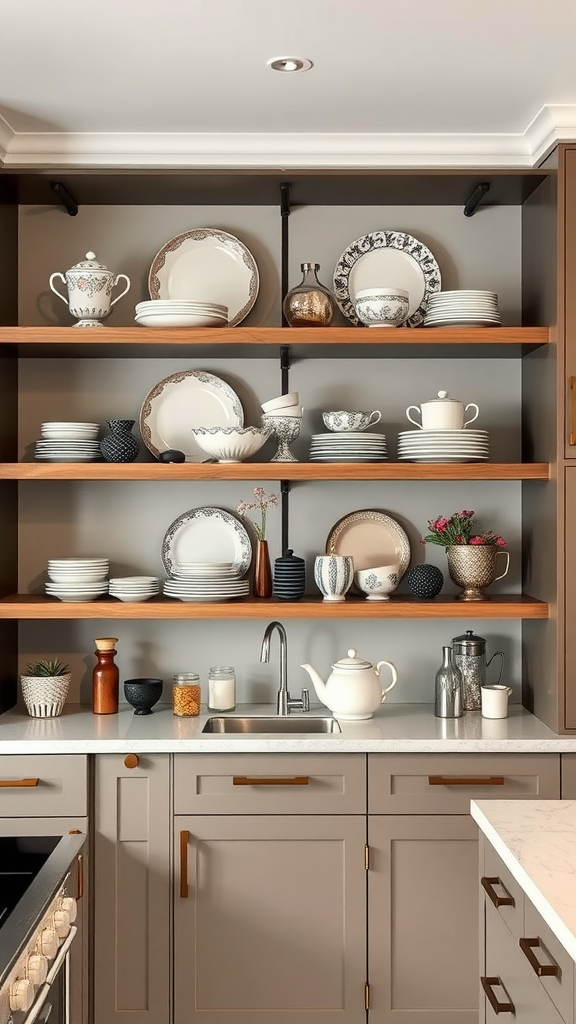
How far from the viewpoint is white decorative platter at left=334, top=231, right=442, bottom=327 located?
10.9 feet

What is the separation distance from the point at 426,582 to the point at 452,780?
2.00ft

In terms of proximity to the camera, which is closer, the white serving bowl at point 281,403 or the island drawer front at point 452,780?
the island drawer front at point 452,780

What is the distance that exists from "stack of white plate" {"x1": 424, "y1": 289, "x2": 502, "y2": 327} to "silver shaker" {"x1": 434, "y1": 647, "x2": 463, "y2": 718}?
99cm

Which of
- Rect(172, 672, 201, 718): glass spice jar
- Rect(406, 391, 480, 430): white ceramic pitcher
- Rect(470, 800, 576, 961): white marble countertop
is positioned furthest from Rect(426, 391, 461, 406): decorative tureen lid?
Rect(470, 800, 576, 961): white marble countertop

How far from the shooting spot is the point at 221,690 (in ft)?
10.4

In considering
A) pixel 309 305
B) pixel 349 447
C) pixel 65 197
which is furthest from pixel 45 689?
pixel 65 197

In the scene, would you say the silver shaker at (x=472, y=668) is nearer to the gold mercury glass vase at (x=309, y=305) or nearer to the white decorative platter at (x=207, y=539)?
the white decorative platter at (x=207, y=539)

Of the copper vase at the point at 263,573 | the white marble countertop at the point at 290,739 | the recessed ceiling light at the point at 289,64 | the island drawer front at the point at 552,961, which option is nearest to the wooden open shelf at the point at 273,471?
the copper vase at the point at 263,573

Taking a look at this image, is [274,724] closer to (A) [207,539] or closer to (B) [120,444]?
(A) [207,539]

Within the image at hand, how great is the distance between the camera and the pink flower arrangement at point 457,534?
10.4 ft

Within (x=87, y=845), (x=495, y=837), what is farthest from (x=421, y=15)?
(x=87, y=845)

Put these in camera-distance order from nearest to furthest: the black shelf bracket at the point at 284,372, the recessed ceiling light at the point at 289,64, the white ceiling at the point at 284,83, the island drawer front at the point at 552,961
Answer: the island drawer front at the point at 552,961 < the white ceiling at the point at 284,83 < the recessed ceiling light at the point at 289,64 < the black shelf bracket at the point at 284,372

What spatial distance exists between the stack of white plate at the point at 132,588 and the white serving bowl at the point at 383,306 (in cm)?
104

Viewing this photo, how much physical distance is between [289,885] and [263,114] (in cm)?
216
